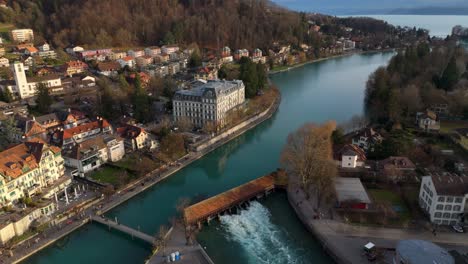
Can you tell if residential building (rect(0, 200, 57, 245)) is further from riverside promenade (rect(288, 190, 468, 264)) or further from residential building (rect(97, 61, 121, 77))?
residential building (rect(97, 61, 121, 77))

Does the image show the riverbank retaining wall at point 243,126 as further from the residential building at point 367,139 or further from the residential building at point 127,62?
the residential building at point 127,62

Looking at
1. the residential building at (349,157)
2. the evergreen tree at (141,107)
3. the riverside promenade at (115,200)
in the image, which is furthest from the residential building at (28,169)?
the residential building at (349,157)

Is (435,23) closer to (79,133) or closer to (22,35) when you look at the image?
(22,35)

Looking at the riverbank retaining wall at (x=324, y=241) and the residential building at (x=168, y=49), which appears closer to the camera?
the riverbank retaining wall at (x=324, y=241)

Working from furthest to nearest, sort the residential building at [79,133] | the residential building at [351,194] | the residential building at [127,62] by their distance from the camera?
the residential building at [127,62]
the residential building at [79,133]
the residential building at [351,194]

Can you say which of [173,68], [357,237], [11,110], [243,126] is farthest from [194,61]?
[357,237]

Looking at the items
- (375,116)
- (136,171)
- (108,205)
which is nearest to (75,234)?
(108,205)
